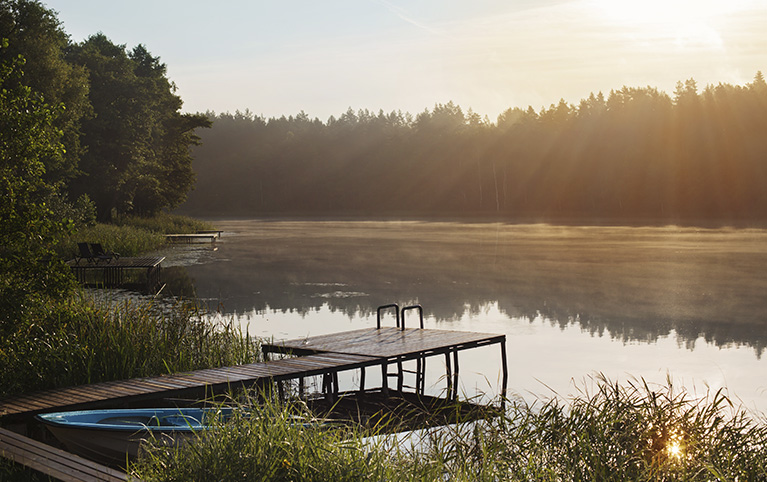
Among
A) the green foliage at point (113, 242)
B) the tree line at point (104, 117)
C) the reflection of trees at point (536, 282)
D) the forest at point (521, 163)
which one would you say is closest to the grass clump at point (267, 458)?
the reflection of trees at point (536, 282)

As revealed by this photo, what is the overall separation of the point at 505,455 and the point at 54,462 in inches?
117

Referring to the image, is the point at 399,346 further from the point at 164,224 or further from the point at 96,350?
the point at 164,224

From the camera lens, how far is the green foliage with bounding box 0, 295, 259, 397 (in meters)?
8.33

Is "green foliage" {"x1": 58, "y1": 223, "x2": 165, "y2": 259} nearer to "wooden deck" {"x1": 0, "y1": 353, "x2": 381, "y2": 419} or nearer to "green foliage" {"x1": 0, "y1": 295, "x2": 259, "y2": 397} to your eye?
"green foliage" {"x1": 0, "y1": 295, "x2": 259, "y2": 397}

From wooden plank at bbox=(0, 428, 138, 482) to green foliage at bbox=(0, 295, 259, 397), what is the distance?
6.97 ft

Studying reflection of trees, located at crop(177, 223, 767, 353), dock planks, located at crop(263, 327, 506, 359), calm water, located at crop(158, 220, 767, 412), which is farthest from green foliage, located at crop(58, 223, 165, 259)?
dock planks, located at crop(263, 327, 506, 359)

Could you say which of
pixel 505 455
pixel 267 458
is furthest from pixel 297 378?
pixel 267 458

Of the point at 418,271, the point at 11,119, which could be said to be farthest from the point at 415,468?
the point at 418,271

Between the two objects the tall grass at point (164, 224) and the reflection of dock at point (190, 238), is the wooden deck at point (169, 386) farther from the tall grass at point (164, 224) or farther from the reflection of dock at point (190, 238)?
the tall grass at point (164, 224)

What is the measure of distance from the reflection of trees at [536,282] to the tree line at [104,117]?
736 cm

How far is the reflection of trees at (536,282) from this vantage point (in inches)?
625

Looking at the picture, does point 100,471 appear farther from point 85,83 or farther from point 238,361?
point 85,83

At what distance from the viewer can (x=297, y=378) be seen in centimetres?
984

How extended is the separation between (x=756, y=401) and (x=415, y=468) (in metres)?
5.88
